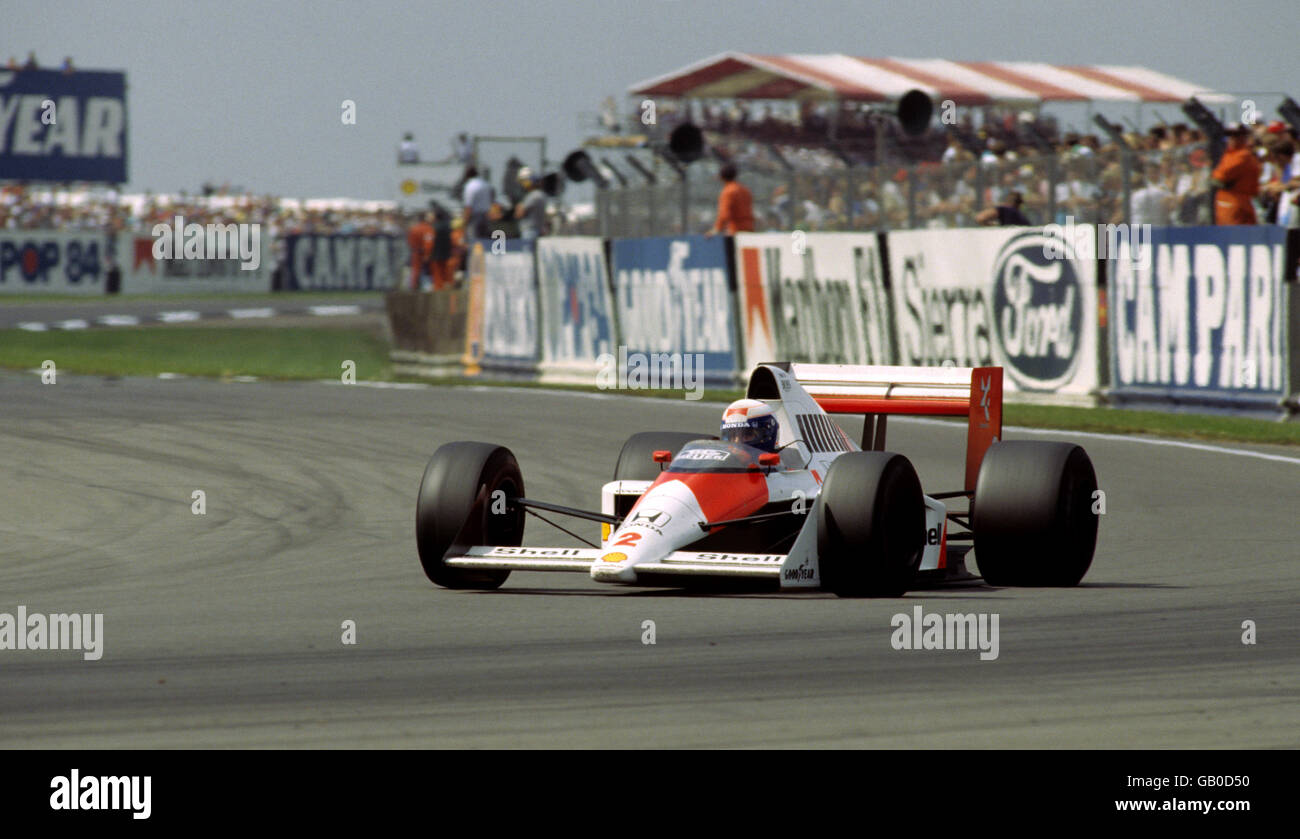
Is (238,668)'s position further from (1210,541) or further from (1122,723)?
(1210,541)

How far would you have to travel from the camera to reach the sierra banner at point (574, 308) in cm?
2547

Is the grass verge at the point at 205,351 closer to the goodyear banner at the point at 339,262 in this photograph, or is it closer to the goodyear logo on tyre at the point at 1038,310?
the goodyear logo on tyre at the point at 1038,310


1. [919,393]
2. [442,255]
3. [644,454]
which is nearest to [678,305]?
[442,255]

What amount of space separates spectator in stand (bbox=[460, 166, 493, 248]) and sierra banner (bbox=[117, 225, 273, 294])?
25175 mm

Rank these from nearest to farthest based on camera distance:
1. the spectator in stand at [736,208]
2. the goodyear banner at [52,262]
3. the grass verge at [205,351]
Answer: the spectator in stand at [736,208] → the grass verge at [205,351] → the goodyear banner at [52,262]

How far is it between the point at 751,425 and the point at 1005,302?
36.7 ft

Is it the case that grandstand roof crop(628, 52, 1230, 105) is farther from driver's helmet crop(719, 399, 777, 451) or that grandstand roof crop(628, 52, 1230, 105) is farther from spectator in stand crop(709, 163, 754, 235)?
driver's helmet crop(719, 399, 777, 451)

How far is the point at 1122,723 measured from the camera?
6.14 m

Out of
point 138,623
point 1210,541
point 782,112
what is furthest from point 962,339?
point 782,112

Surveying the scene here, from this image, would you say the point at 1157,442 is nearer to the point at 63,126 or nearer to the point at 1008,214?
the point at 1008,214

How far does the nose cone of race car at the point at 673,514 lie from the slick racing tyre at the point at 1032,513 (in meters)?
1.05

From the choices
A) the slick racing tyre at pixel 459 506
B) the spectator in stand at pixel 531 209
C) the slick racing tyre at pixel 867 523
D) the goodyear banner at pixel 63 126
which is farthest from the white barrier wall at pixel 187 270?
the slick racing tyre at pixel 867 523

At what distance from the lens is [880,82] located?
4700cm
